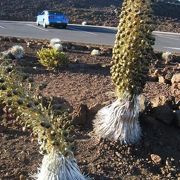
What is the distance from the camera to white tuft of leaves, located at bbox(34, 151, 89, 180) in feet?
18.9

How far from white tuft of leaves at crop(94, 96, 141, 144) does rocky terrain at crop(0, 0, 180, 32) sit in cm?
3539

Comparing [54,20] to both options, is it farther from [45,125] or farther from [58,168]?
[45,125]

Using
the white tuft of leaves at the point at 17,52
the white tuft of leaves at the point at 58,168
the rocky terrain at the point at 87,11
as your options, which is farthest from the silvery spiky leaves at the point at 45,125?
the rocky terrain at the point at 87,11

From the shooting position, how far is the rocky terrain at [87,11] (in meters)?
46.6

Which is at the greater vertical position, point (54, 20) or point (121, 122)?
point (121, 122)

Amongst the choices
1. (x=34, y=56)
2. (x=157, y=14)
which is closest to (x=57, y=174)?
(x=34, y=56)

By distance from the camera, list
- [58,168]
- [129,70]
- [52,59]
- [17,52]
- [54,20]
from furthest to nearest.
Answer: [54,20] → [17,52] → [52,59] → [129,70] → [58,168]

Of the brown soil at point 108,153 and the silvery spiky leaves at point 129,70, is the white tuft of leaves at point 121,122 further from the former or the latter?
the brown soil at point 108,153

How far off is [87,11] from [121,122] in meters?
43.0

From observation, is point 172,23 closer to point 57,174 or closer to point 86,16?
point 86,16

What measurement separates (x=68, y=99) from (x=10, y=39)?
9036 millimetres

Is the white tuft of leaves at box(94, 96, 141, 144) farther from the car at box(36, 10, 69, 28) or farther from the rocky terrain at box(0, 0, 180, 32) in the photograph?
the rocky terrain at box(0, 0, 180, 32)

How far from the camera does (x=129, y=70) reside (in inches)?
291

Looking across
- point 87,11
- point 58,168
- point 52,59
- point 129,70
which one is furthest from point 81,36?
point 58,168
